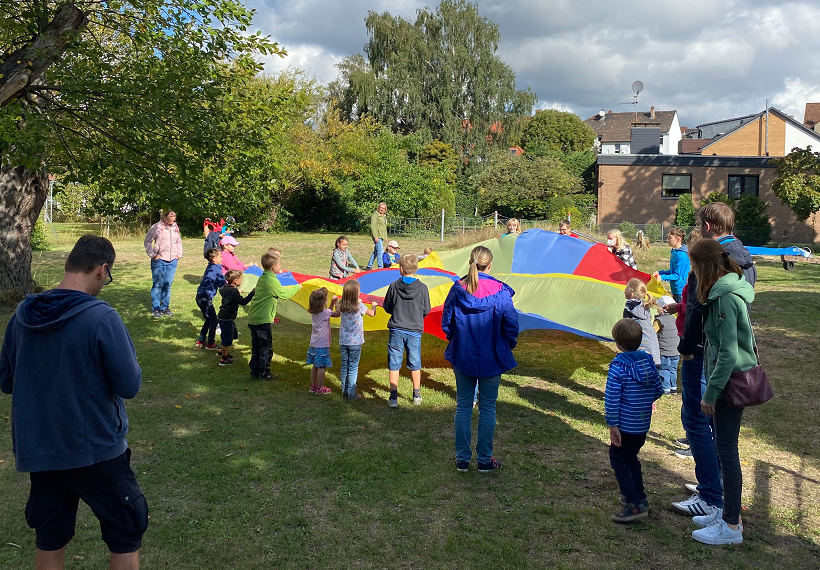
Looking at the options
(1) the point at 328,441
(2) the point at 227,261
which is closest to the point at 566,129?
(2) the point at 227,261

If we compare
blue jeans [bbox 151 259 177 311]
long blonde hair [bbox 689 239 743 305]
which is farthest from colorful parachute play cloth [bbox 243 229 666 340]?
long blonde hair [bbox 689 239 743 305]

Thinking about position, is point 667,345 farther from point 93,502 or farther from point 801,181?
point 801,181

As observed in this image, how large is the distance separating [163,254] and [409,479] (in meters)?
6.99

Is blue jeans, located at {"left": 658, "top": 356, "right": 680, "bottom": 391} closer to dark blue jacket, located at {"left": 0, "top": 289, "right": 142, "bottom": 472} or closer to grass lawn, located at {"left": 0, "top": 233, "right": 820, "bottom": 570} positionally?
grass lawn, located at {"left": 0, "top": 233, "right": 820, "bottom": 570}

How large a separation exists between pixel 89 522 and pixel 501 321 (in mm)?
3050

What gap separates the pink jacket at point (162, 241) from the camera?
10.2m

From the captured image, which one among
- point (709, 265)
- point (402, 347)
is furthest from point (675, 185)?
point (709, 265)

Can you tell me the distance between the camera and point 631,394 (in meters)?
4.11

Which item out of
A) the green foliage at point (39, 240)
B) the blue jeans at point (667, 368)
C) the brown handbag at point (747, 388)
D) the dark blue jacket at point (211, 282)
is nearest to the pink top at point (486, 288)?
the brown handbag at point (747, 388)

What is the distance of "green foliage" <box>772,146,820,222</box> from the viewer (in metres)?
25.3

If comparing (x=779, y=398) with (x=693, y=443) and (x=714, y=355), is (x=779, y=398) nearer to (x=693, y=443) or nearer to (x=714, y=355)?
(x=693, y=443)

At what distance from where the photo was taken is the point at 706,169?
118ft

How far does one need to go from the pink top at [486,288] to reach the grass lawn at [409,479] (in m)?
1.35

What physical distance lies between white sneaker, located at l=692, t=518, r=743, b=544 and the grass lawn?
5cm
